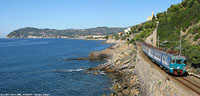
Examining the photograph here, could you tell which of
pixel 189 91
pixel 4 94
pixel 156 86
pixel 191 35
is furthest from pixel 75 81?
pixel 191 35

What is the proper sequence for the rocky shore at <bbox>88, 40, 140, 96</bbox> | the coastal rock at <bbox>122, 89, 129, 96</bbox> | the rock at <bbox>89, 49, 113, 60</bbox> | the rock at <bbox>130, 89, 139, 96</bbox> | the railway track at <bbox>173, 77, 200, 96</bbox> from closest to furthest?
the railway track at <bbox>173, 77, 200, 96</bbox> → the rock at <bbox>130, 89, 139, 96</bbox> → the coastal rock at <bbox>122, 89, 129, 96</bbox> → the rocky shore at <bbox>88, 40, 140, 96</bbox> → the rock at <bbox>89, 49, 113, 60</bbox>

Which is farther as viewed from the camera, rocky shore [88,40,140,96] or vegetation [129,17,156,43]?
vegetation [129,17,156,43]

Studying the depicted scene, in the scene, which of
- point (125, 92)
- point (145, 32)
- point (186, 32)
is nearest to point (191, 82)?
point (125, 92)

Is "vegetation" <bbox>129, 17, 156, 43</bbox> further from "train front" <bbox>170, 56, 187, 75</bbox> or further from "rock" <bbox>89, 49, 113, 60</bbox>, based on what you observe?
"train front" <bbox>170, 56, 187, 75</bbox>

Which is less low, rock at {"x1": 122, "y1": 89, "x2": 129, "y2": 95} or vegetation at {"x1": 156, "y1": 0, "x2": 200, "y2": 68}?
vegetation at {"x1": 156, "y1": 0, "x2": 200, "y2": 68}

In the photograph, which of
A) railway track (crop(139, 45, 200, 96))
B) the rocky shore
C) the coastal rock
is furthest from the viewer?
the rocky shore

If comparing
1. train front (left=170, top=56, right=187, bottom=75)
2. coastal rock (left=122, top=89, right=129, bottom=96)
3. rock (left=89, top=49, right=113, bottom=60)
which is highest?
train front (left=170, top=56, right=187, bottom=75)

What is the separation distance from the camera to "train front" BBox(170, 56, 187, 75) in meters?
25.8

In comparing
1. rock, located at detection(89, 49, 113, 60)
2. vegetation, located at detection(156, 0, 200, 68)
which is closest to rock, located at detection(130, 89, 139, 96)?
vegetation, located at detection(156, 0, 200, 68)

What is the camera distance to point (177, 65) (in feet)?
85.1

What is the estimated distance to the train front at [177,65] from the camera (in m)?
25.8

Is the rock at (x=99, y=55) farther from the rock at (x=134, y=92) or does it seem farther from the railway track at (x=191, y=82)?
the railway track at (x=191, y=82)

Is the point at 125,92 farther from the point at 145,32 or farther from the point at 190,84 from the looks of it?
the point at 145,32

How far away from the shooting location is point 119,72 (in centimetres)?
4716
